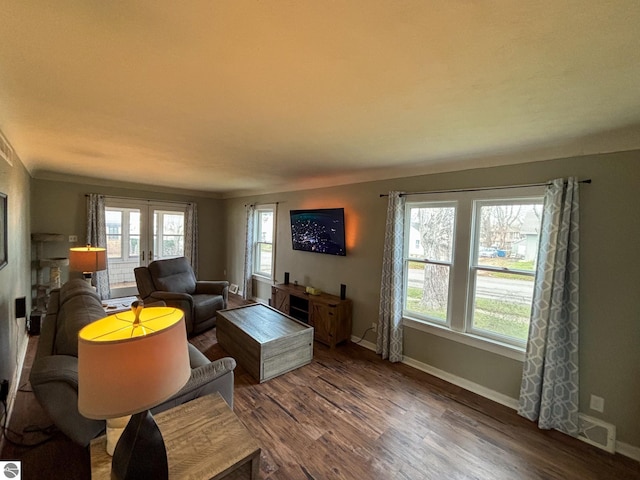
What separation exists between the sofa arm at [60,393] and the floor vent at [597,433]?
3.43 metres

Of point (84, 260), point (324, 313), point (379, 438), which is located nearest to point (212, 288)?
point (84, 260)

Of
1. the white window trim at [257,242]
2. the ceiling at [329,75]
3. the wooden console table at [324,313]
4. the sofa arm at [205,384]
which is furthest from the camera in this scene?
the white window trim at [257,242]

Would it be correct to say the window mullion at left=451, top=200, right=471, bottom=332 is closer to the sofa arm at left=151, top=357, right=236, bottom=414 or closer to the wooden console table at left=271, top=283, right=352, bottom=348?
the wooden console table at left=271, top=283, right=352, bottom=348

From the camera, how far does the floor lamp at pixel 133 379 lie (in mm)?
789

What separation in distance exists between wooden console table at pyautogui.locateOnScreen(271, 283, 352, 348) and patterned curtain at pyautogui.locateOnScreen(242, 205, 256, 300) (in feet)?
5.35

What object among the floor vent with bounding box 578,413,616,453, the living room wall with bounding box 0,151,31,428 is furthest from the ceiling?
the floor vent with bounding box 578,413,616,453

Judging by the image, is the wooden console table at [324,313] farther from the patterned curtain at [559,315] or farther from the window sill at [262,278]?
the patterned curtain at [559,315]

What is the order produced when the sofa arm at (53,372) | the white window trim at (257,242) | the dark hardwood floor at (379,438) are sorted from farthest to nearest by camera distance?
the white window trim at (257,242) < the dark hardwood floor at (379,438) < the sofa arm at (53,372)

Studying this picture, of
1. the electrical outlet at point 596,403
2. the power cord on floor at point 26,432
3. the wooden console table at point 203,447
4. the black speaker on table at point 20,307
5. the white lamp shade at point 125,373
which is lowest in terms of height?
the power cord on floor at point 26,432

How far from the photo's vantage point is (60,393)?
1.33 m

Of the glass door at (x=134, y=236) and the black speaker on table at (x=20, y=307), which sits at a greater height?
the glass door at (x=134, y=236)

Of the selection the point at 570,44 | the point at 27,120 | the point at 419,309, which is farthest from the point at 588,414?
the point at 27,120

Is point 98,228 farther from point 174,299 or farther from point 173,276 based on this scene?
point 174,299

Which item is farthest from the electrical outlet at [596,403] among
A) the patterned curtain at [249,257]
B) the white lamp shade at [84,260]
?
the patterned curtain at [249,257]
